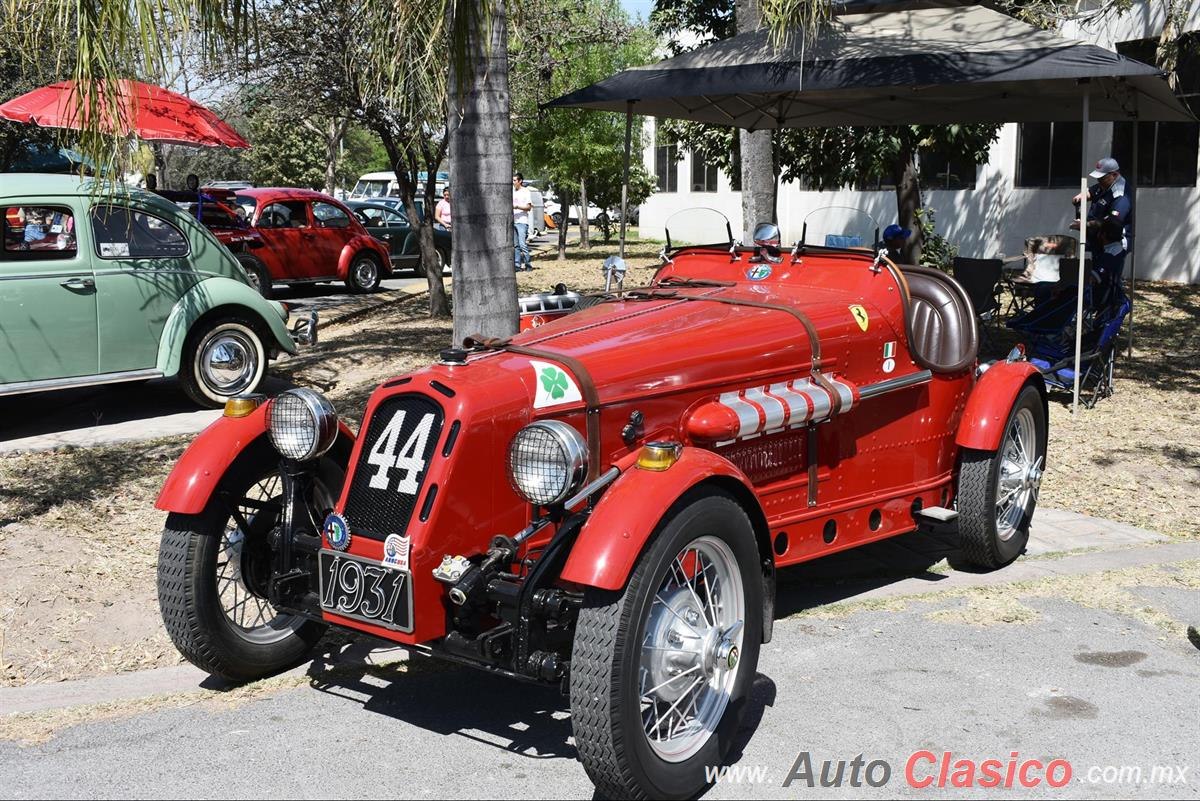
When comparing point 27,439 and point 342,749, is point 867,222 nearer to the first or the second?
point 342,749

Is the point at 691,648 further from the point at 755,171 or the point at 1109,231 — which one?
the point at 755,171

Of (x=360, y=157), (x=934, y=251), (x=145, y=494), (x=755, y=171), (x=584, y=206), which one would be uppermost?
(x=360, y=157)

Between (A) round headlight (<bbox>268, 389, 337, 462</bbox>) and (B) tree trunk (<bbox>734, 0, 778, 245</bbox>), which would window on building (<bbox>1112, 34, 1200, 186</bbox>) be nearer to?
(B) tree trunk (<bbox>734, 0, 778, 245</bbox>)

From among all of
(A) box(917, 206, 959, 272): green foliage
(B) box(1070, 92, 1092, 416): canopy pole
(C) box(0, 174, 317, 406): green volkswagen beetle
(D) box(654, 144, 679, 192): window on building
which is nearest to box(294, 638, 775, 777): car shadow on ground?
(C) box(0, 174, 317, 406): green volkswagen beetle

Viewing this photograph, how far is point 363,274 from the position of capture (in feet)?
62.5

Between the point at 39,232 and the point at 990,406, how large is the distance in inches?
255

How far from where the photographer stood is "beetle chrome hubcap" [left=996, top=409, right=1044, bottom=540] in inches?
242

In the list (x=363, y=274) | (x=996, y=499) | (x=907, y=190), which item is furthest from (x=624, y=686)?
(x=363, y=274)

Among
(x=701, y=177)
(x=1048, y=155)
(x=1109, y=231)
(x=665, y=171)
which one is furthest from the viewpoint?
(x=665, y=171)

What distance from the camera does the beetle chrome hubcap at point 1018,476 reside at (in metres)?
6.14

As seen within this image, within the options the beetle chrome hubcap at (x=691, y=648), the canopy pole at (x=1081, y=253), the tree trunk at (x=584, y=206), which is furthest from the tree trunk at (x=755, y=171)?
the tree trunk at (x=584, y=206)

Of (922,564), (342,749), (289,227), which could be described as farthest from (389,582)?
(289,227)

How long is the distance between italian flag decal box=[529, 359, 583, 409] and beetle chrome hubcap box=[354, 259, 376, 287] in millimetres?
15266

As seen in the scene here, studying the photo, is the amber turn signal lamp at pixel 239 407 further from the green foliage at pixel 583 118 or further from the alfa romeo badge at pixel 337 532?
the green foliage at pixel 583 118
